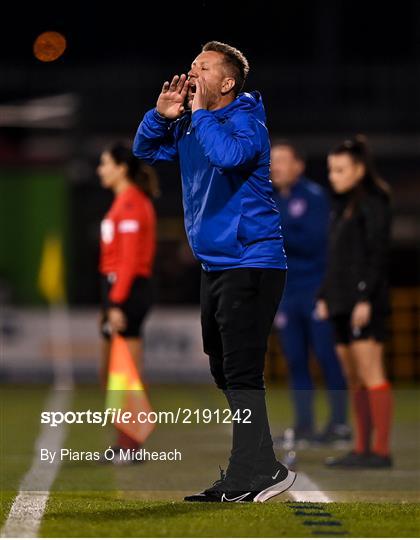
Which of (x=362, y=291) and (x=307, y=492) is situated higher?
(x=362, y=291)

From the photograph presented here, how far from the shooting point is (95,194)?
23438 mm

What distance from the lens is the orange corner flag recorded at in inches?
296

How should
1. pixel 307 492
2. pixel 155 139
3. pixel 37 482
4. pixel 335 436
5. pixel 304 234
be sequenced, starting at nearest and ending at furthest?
pixel 155 139, pixel 307 492, pixel 37 482, pixel 335 436, pixel 304 234

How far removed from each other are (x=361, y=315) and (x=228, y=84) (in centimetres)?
290

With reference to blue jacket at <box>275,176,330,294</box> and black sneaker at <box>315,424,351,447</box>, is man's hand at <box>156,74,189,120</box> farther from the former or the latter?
black sneaker at <box>315,424,351,447</box>

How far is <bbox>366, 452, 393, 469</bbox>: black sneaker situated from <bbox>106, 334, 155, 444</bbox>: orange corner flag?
1.36 metres

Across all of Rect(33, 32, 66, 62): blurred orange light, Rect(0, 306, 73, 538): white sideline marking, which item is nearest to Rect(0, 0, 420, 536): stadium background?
Rect(0, 306, 73, 538): white sideline marking

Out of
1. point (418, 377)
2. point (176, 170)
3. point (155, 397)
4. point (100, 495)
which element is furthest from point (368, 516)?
point (176, 170)

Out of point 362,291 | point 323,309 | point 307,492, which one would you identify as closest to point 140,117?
point 323,309

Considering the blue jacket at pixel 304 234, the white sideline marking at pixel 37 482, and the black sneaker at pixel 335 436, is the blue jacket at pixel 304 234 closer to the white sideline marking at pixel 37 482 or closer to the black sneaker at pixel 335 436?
the black sneaker at pixel 335 436

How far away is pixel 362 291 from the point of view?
851 centimetres

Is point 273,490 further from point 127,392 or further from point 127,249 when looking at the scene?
point 127,249

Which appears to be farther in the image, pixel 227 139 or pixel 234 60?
pixel 234 60

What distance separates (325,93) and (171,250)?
632 centimetres
